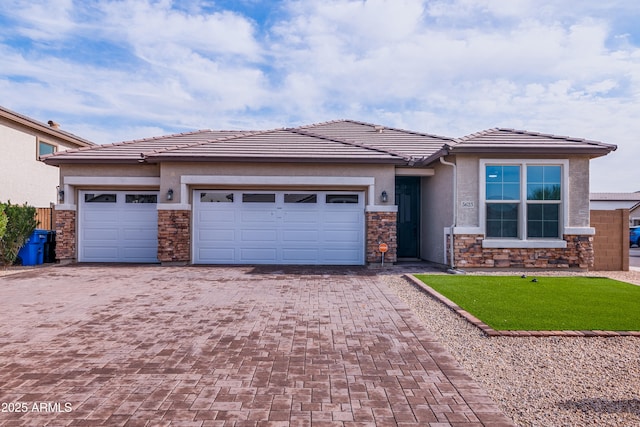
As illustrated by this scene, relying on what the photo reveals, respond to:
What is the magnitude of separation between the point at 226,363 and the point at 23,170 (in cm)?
1717

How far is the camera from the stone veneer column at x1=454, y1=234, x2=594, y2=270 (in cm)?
1091

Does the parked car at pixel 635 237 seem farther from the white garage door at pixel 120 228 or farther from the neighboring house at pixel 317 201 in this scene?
the white garage door at pixel 120 228

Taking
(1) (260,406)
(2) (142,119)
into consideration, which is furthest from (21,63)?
(1) (260,406)

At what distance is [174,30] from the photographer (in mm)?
10258

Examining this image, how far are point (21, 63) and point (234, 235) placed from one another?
9671mm

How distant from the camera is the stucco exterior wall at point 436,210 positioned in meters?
11.5

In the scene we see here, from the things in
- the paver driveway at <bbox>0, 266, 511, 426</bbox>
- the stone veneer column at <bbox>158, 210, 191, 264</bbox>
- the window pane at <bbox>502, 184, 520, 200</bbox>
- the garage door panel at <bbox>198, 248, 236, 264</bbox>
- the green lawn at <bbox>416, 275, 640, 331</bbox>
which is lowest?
the paver driveway at <bbox>0, 266, 511, 426</bbox>

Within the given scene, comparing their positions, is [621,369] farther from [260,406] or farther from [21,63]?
[21,63]

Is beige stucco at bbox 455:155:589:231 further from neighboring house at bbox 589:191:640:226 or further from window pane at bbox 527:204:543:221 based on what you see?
neighboring house at bbox 589:191:640:226

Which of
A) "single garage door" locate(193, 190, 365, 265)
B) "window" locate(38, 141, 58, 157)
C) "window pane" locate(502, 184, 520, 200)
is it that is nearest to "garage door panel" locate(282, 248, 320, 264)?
"single garage door" locate(193, 190, 365, 265)

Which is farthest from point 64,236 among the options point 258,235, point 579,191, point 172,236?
point 579,191

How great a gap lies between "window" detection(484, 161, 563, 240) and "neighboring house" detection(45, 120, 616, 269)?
29mm

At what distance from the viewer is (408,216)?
14.3 m

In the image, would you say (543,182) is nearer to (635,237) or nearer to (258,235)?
(258,235)
